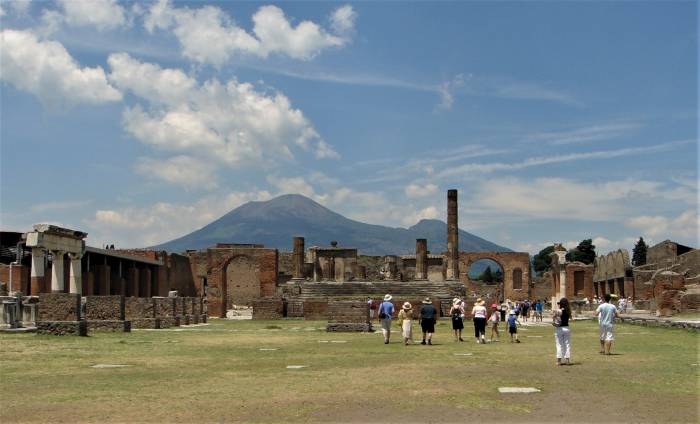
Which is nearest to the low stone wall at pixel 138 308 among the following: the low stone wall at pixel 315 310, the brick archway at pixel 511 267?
the low stone wall at pixel 315 310

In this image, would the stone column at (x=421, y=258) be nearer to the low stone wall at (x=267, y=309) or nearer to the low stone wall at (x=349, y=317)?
the low stone wall at (x=267, y=309)

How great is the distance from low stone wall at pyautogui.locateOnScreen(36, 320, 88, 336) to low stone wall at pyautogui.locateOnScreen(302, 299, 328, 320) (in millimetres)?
18920

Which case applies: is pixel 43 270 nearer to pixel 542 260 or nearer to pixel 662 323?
pixel 662 323

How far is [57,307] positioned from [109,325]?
3258 mm

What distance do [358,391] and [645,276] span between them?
54.4m

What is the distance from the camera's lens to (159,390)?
11500 millimetres

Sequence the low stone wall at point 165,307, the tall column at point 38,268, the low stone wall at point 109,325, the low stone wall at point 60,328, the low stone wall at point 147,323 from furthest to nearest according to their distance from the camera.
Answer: the low stone wall at point 165,307 → the low stone wall at point 147,323 → the tall column at point 38,268 → the low stone wall at point 109,325 → the low stone wall at point 60,328

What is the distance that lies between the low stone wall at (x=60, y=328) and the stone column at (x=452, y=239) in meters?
38.4

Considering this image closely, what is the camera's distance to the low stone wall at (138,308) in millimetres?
30969

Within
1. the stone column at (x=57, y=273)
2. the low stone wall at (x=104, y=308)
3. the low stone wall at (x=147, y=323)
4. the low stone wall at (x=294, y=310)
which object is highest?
the stone column at (x=57, y=273)

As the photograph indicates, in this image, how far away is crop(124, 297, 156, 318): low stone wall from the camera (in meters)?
31.0

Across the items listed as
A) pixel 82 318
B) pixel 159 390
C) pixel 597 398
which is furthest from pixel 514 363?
pixel 82 318

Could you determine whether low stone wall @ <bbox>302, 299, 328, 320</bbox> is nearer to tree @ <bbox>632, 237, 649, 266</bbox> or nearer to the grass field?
the grass field

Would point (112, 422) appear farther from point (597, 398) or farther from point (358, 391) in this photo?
point (597, 398)
